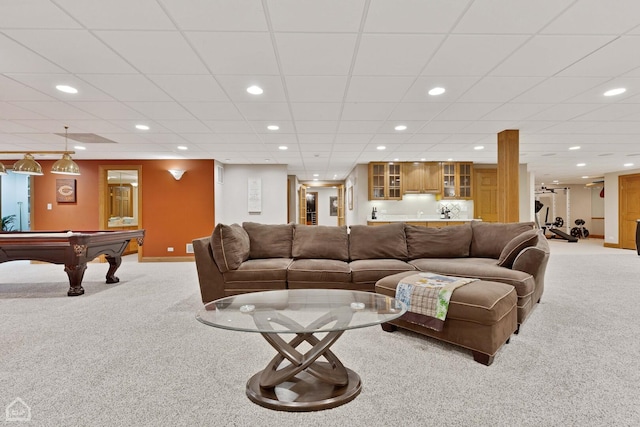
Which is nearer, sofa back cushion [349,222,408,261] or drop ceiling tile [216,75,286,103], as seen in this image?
drop ceiling tile [216,75,286,103]

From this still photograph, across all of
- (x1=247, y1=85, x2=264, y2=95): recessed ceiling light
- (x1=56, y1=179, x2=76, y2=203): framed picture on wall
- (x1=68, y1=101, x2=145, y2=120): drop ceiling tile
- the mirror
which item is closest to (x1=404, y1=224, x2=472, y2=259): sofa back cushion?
(x1=247, y1=85, x2=264, y2=95): recessed ceiling light

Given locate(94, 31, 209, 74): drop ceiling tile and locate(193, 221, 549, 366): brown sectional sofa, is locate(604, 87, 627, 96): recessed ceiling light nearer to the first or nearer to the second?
locate(193, 221, 549, 366): brown sectional sofa

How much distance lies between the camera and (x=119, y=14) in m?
2.16

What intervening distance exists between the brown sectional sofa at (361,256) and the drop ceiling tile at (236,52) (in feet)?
5.36

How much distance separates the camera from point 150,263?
23.9 ft

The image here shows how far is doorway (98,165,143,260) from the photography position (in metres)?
7.64

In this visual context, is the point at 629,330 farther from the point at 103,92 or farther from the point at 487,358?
the point at 103,92

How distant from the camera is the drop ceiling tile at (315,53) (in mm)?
2475

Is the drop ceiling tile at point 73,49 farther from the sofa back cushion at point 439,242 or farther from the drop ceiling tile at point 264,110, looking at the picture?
the sofa back cushion at point 439,242

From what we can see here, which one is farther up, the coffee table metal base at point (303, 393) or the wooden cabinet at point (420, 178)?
the wooden cabinet at point (420, 178)

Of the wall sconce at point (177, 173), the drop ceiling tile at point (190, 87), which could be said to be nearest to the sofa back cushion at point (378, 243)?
the drop ceiling tile at point (190, 87)

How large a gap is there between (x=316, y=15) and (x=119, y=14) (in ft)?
4.28

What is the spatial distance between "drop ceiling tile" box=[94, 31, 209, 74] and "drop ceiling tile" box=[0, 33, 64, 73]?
71cm

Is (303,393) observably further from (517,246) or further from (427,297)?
(517,246)
